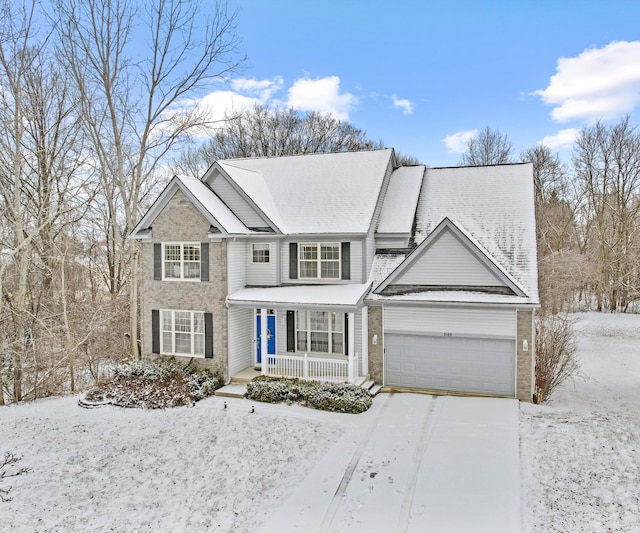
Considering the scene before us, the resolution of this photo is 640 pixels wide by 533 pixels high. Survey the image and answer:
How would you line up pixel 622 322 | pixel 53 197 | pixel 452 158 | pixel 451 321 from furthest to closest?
pixel 452 158, pixel 622 322, pixel 53 197, pixel 451 321

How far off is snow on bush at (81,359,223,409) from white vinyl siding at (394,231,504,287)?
7.57 m

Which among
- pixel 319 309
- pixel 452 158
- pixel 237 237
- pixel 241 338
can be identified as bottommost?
pixel 241 338

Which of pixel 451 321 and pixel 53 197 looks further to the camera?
pixel 53 197

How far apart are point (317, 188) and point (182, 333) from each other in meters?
7.85

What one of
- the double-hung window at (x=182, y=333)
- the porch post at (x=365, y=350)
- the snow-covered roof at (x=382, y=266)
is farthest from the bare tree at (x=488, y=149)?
the double-hung window at (x=182, y=333)

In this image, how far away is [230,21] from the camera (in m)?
20.7

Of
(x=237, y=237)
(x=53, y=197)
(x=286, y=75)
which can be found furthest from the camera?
(x=286, y=75)

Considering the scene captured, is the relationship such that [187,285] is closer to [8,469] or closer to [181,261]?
[181,261]

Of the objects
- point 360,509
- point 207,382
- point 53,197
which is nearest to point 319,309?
point 207,382

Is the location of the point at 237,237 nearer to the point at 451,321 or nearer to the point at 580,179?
the point at 451,321

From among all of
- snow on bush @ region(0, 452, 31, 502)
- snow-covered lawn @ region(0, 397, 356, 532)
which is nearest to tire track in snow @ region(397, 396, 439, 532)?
snow-covered lawn @ region(0, 397, 356, 532)

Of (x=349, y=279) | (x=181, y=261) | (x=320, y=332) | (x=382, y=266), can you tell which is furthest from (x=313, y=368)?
(x=181, y=261)

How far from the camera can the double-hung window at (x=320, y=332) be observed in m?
16.8

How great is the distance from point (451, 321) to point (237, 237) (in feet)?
26.2
